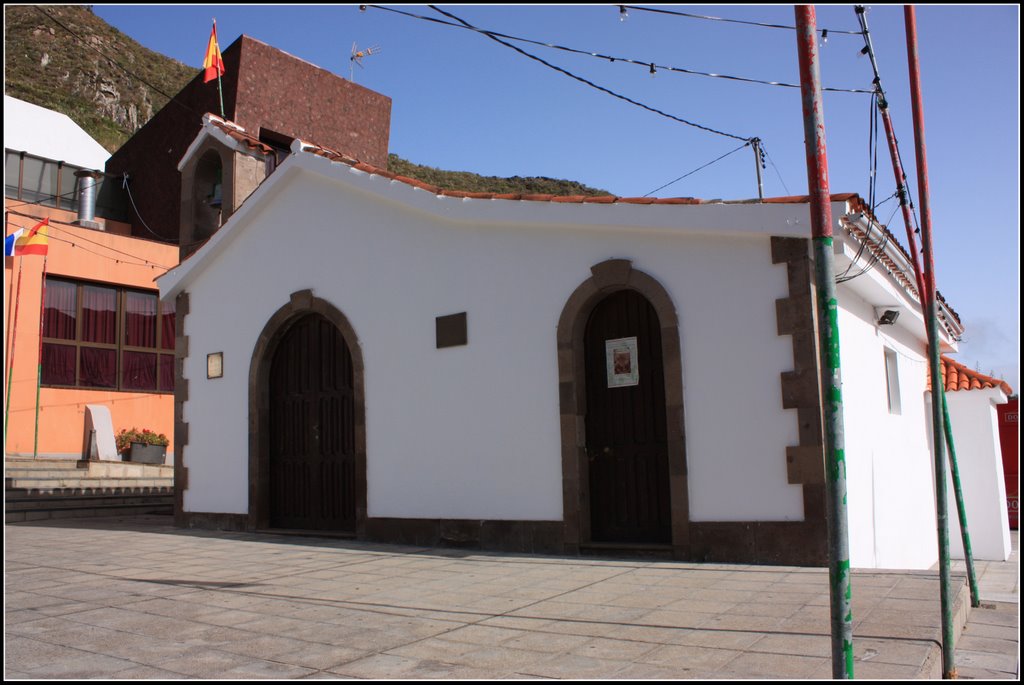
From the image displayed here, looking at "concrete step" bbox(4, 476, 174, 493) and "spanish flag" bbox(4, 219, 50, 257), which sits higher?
"spanish flag" bbox(4, 219, 50, 257)

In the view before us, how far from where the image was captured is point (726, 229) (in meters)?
7.77

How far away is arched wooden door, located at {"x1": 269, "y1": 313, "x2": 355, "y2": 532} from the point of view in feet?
35.7

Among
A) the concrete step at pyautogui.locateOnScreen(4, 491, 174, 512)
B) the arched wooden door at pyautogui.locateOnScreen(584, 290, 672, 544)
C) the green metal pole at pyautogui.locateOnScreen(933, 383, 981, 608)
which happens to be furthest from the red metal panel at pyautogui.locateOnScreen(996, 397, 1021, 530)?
the concrete step at pyautogui.locateOnScreen(4, 491, 174, 512)

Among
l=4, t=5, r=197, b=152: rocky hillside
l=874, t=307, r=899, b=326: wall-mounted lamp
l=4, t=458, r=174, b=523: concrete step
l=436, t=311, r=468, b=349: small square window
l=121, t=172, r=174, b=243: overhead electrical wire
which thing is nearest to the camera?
l=436, t=311, r=468, b=349: small square window

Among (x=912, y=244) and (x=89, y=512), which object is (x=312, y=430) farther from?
(x=912, y=244)

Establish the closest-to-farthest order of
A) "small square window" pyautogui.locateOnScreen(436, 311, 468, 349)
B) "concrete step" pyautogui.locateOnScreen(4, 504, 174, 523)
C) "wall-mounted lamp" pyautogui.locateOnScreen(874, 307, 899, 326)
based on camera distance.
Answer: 1. "small square window" pyautogui.locateOnScreen(436, 311, 468, 349)
2. "wall-mounted lamp" pyautogui.locateOnScreen(874, 307, 899, 326)
3. "concrete step" pyautogui.locateOnScreen(4, 504, 174, 523)

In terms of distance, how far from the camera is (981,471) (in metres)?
12.6

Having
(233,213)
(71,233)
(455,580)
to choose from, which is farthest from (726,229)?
(71,233)

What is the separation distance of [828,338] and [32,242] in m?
18.6

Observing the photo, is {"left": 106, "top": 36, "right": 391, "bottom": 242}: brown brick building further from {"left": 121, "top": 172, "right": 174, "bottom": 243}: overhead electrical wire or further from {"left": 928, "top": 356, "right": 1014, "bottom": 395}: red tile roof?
{"left": 928, "top": 356, "right": 1014, "bottom": 395}: red tile roof

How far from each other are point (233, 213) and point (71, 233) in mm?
10191

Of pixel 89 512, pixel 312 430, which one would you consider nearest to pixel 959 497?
pixel 312 430

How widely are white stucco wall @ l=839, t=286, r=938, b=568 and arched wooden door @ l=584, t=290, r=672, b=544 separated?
1.83 m

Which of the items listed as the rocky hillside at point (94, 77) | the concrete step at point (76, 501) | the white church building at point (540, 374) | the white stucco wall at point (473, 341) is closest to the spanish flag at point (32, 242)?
the concrete step at point (76, 501)
